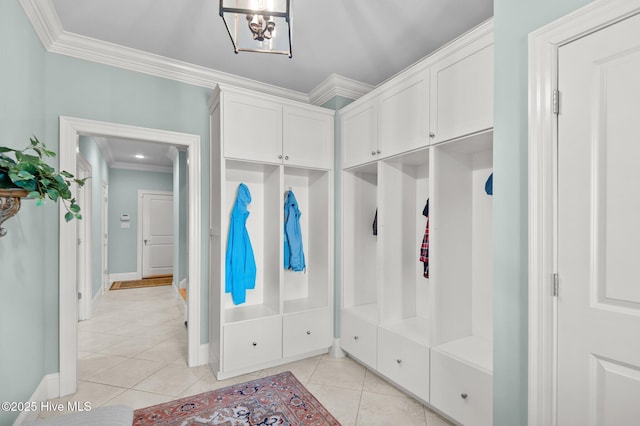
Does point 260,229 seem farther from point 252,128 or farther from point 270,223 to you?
point 252,128

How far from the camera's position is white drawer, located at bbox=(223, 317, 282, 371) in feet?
8.38

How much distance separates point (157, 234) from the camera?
7398mm

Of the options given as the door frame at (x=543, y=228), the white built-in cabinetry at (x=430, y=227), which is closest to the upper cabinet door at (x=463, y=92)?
the white built-in cabinetry at (x=430, y=227)

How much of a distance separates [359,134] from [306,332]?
1848mm

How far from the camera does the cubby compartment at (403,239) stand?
2.55 metres

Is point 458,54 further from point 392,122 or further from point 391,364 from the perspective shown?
point 391,364

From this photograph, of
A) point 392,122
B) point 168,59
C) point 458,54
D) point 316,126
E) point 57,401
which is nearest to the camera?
point 458,54

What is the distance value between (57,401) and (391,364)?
8.03 feet

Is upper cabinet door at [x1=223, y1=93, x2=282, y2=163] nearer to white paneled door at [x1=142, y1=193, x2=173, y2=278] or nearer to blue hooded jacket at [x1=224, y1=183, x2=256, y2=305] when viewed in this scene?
blue hooded jacket at [x1=224, y1=183, x2=256, y2=305]

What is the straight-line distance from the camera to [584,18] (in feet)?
3.77

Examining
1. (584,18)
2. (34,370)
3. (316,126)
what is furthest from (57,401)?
(584,18)

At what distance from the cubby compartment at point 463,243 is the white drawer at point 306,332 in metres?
1.18

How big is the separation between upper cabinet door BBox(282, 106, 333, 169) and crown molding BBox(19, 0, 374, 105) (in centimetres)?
37

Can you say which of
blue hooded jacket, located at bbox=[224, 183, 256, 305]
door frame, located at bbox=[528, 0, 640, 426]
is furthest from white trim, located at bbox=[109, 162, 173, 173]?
door frame, located at bbox=[528, 0, 640, 426]
